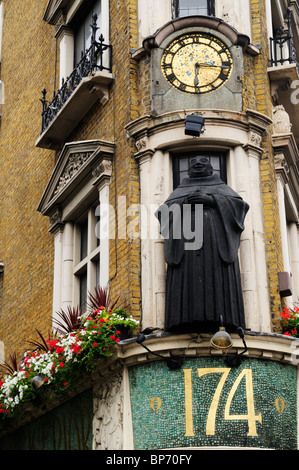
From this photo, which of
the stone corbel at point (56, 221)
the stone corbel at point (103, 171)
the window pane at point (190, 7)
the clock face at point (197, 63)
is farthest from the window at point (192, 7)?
the stone corbel at point (56, 221)

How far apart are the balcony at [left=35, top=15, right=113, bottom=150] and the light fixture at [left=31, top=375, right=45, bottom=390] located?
4956 mm

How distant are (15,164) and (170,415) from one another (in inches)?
390

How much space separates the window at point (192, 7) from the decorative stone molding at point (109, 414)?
6.28 m

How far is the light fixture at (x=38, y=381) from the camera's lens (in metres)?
14.5

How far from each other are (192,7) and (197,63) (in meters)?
1.45

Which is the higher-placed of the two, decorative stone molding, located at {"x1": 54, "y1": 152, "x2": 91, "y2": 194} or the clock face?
the clock face

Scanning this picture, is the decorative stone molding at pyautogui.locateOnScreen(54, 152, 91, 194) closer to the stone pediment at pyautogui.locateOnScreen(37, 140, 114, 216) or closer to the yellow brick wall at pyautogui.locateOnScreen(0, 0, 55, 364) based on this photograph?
the stone pediment at pyautogui.locateOnScreen(37, 140, 114, 216)

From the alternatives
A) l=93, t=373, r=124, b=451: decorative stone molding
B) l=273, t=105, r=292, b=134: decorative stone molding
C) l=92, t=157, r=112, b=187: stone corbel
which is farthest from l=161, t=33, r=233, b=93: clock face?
l=93, t=373, r=124, b=451: decorative stone molding

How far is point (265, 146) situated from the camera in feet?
50.8

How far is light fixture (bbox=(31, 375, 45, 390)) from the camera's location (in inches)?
570

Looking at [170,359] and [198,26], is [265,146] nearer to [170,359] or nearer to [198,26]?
[198,26]

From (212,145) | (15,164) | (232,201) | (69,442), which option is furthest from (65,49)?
(69,442)

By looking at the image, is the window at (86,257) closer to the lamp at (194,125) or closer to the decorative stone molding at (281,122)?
the lamp at (194,125)

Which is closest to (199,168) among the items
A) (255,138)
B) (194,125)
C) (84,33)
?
(194,125)
